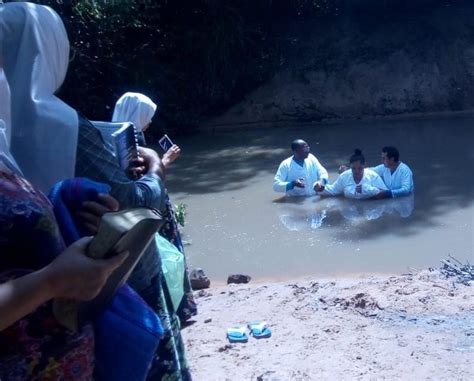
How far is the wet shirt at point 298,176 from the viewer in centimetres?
954

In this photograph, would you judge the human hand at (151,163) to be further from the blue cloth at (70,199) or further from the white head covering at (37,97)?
the blue cloth at (70,199)

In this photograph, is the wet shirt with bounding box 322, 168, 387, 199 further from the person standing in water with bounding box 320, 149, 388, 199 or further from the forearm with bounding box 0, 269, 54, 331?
the forearm with bounding box 0, 269, 54, 331

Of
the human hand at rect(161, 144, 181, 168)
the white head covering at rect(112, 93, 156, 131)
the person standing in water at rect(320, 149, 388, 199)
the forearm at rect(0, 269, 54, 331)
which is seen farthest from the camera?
the person standing in water at rect(320, 149, 388, 199)

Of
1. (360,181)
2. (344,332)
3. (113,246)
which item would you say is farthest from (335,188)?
(113,246)

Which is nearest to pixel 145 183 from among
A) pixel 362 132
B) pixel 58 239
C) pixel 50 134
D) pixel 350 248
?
pixel 50 134

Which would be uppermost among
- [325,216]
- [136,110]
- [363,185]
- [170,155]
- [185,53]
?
[136,110]

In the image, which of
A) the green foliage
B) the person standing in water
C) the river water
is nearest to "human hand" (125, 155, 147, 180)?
the river water

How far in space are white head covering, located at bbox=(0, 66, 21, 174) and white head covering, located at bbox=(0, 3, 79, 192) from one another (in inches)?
5.7

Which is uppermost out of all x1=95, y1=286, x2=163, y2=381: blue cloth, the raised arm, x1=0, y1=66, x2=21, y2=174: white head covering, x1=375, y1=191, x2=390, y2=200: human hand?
x1=0, y1=66, x2=21, y2=174: white head covering

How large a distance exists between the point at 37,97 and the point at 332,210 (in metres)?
6.90

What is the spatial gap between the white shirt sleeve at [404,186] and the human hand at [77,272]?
7.65m

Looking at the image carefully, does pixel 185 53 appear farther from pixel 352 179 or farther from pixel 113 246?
pixel 113 246

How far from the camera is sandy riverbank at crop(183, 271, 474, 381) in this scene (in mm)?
4164

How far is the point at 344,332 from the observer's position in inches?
185
